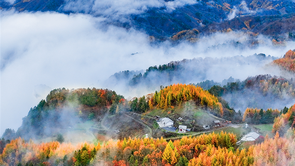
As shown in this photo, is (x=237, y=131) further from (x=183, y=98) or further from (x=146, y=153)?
(x=146, y=153)

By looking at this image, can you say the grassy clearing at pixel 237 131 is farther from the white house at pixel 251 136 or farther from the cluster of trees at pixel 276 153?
the cluster of trees at pixel 276 153

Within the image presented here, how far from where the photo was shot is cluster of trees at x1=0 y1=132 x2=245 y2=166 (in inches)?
2092

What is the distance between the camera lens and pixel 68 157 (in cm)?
6275

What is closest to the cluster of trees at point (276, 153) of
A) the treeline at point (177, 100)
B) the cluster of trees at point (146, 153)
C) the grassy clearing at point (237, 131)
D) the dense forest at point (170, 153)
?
the dense forest at point (170, 153)

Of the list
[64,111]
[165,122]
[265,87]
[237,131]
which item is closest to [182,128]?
[165,122]

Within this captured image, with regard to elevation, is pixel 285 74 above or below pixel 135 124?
above

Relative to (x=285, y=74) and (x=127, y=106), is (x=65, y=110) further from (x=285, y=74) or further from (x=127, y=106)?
(x=285, y=74)

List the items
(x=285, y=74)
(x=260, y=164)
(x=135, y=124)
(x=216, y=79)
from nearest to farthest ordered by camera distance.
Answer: (x=260, y=164) → (x=135, y=124) → (x=285, y=74) → (x=216, y=79)

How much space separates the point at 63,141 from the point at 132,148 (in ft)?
96.3

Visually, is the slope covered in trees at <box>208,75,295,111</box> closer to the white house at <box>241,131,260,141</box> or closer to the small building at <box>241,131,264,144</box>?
the white house at <box>241,131,260,141</box>

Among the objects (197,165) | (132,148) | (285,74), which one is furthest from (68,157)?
(285,74)

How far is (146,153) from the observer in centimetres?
5838

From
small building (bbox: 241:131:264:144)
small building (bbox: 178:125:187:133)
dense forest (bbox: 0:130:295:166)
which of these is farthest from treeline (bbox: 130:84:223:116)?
dense forest (bbox: 0:130:295:166)

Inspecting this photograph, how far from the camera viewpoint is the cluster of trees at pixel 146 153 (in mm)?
53125
